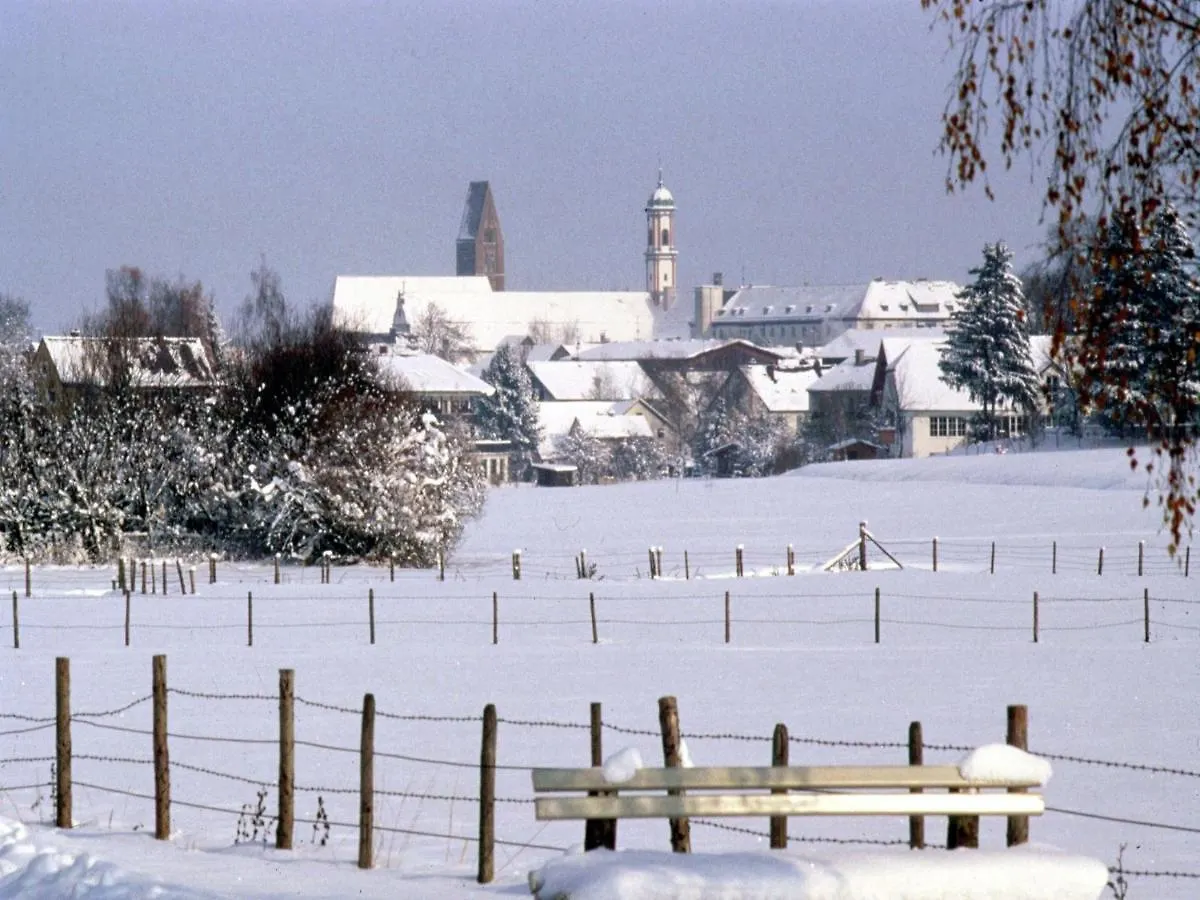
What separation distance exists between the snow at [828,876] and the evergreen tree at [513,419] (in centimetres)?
11340

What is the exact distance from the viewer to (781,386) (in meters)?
147

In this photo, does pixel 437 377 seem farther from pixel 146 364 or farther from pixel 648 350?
pixel 648 350

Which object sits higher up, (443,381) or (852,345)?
(852,345)

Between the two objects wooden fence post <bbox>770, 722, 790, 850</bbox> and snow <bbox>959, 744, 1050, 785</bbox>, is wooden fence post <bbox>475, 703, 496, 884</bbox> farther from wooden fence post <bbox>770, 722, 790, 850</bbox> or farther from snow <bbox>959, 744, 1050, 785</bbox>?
snow <bbox>959, 744, 1050, 785</bbox>

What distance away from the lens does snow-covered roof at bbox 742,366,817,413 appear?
14175cm

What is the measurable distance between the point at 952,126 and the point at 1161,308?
53.2 inches

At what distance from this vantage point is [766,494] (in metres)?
77.9

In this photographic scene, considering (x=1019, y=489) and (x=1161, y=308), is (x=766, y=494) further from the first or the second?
(x=1161, y=308)

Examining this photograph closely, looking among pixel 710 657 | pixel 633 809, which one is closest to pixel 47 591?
pixel 710 657

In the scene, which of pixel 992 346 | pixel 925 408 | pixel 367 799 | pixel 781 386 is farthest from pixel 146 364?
pixel 781 386

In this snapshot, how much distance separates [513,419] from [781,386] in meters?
30.2

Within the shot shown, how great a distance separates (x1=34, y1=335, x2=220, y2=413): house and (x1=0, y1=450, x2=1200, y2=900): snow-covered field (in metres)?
9.98

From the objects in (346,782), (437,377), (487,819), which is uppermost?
(437,377)

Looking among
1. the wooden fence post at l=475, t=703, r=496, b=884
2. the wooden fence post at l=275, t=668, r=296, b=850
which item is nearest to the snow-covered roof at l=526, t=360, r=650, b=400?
the wooden fence post at l=275, t=668, r=296, b=850
